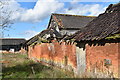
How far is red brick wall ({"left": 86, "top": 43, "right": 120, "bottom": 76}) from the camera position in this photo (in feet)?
20.4

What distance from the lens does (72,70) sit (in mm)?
9695

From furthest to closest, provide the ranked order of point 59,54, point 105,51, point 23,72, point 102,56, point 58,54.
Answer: point 58,54, point 59,54, point 23,72, point 102,56, point 105,51

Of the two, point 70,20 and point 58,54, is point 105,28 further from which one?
point 70,20

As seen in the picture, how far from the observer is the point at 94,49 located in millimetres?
7516

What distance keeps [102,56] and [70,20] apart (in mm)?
19662

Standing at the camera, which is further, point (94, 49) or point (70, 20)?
point (70, 20)

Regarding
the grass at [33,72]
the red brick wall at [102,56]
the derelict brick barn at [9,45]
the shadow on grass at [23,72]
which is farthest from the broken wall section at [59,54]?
the derelict brick barn at [9,45]

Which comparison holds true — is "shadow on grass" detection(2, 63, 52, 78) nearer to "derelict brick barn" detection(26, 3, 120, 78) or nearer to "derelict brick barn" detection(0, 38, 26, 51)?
"derelict brick barn" detection(26, 3, 120, 78)

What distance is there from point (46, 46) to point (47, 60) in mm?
1382

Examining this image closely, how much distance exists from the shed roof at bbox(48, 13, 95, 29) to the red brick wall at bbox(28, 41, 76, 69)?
31.9 ft

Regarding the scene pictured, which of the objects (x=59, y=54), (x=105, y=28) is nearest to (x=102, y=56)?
(x=105, y=28)

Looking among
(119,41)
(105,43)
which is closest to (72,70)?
(105,43)

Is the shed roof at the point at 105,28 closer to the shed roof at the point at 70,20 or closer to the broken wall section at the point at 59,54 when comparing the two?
the broken wall section at the point at 59,54

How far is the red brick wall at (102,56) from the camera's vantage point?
6.21m
